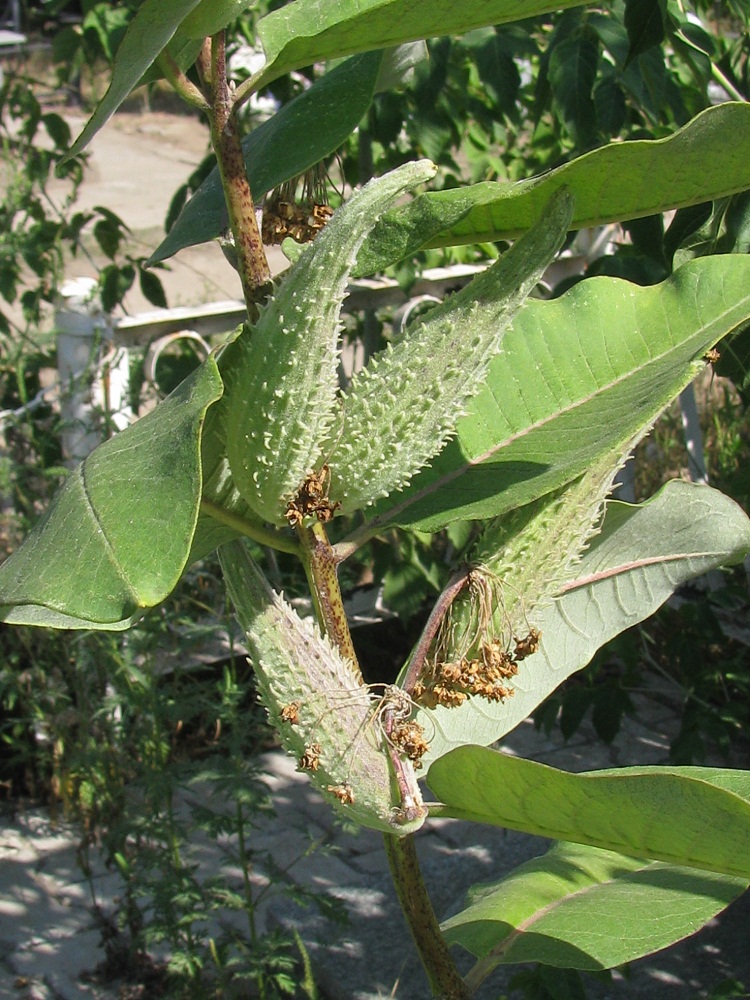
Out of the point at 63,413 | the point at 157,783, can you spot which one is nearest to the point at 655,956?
the point at 157,783

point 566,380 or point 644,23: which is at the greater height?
point 644,23

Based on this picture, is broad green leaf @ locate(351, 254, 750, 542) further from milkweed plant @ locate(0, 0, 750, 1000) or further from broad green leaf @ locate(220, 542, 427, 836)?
broad green leaf @ locate(220, 542, 427, 836)

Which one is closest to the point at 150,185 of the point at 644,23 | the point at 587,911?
the point at 644,23

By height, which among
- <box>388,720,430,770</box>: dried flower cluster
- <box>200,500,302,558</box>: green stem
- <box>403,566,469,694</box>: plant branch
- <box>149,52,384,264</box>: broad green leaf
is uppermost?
<box>149,52,384,264</box>: broad green leaf

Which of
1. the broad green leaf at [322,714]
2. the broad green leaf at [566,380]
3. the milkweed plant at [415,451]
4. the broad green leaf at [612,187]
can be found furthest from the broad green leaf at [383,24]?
the broad green leaf at [322,714]

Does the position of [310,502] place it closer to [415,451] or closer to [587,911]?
[415,451]

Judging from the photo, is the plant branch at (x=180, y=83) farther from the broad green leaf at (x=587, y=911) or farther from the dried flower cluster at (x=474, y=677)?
the broad green leaf at (x=587, y=911)

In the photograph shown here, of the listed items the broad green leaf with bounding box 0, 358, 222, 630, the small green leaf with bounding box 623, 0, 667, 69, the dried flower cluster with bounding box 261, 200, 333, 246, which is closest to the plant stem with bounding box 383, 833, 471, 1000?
the broad green leaf with bounding box 0, 358, 222, 630
